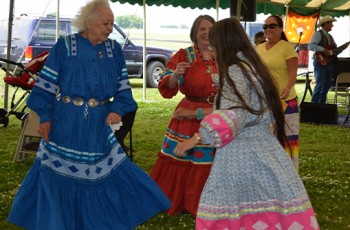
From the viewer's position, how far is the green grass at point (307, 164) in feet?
17.4

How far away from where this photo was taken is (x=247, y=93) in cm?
327

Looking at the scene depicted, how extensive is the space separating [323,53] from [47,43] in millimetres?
8318

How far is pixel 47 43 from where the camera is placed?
696 inches

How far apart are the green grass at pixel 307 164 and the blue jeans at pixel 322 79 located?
59.0 inches

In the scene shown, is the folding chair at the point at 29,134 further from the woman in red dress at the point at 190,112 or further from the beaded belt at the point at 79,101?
the beaded belt at the point at 79,101

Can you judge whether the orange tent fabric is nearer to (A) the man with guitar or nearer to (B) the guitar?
(A) the man with guitar

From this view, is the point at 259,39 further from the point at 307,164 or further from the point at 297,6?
the point at 297,6

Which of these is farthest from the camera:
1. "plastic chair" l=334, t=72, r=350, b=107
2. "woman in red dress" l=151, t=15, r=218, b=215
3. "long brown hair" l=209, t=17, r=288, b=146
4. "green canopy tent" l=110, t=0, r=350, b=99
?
"green canopy tent" l=110, t=0, r=350, b=99

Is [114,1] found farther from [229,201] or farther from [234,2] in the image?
[229,201]

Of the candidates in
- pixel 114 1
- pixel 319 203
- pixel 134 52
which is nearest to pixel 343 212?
pixel 319 203

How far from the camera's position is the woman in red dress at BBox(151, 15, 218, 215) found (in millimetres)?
5062

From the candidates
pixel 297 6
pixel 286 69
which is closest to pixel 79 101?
pixel 286 69

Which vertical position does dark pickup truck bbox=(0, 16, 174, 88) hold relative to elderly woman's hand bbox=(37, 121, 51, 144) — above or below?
below

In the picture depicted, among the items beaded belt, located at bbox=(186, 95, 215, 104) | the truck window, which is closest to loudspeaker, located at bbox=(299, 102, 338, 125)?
beaded belt, located at bbox=(186, 95, 215, 104)
